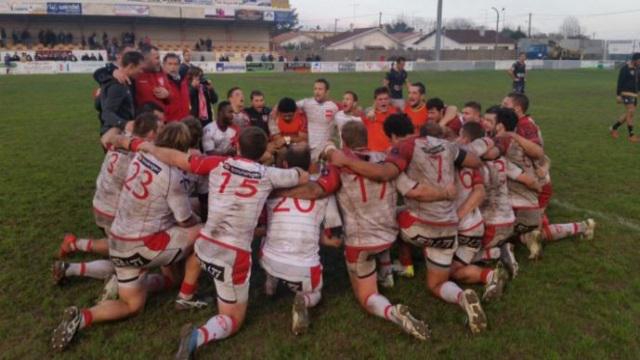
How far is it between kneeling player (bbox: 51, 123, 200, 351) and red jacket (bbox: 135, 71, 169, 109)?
3.22 metres

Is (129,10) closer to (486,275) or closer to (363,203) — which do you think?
(363,203)

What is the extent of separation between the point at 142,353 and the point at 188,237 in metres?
1.09

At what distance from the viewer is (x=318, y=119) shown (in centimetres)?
884

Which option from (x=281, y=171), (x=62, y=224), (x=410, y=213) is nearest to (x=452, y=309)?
(x=410, y=213)

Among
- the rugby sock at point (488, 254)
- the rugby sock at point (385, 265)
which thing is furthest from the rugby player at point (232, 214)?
the rugby sock at point (488, 254)

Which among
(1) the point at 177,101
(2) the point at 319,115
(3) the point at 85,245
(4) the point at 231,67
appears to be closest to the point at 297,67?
(4) the point at 231,67

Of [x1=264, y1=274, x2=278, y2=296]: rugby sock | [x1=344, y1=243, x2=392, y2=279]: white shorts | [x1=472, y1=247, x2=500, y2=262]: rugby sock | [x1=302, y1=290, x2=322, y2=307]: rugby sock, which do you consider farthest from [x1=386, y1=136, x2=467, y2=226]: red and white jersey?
[x1=264, y1=274, x2=278, y2=296]: rugby sock

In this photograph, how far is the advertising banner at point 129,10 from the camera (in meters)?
59.3

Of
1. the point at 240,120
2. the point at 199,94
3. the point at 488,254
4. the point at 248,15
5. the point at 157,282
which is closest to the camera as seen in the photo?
the point at 157,282

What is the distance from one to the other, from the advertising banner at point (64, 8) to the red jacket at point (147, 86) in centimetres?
5799

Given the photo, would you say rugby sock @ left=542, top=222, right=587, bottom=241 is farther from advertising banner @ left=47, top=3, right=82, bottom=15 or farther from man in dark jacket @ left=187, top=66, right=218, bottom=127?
advertising banner @ left=47, top=3, right=82, bottom=15

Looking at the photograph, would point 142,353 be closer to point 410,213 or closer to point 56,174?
point 410,213

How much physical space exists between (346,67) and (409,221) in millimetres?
44811

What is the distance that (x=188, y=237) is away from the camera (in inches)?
189
